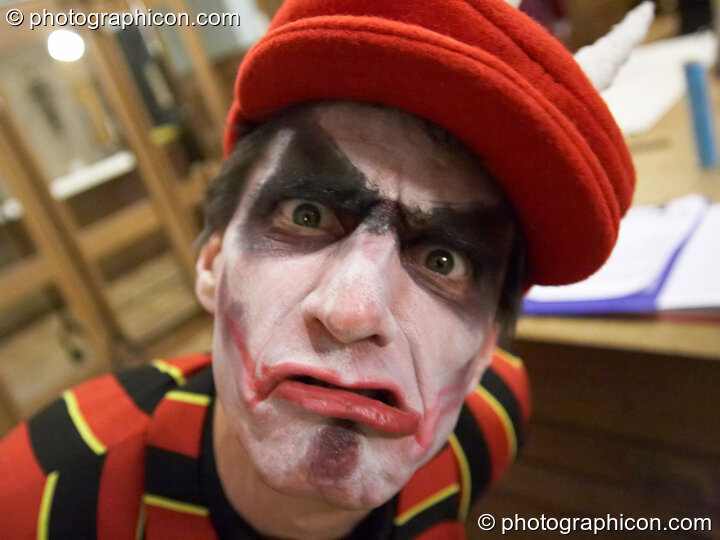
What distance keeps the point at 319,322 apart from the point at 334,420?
0.27ft

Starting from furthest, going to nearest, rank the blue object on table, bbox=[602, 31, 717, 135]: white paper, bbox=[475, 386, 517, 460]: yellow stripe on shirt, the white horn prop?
bbox=[602, 31, 717, 135]: white paper
the blue object on table
bbox=[475, 386, 517, 460]: yellow stripe on shirt
the white horn prop

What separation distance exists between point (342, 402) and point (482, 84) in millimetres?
280

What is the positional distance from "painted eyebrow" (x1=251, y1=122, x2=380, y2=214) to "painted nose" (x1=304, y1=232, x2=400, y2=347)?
0.04 m

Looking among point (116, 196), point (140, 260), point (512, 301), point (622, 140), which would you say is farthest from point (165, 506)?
point (140, 260)

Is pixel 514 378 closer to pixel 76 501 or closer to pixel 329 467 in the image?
pixel 329 467

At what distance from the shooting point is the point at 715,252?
85 cm

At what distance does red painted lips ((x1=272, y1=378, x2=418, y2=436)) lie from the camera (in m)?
0.45

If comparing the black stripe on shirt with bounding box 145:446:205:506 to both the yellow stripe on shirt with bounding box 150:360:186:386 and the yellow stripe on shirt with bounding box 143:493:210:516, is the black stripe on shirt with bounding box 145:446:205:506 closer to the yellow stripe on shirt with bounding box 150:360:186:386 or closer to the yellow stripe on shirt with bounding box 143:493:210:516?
the yellow stripe on shirt with bounding box 143:493:210:516

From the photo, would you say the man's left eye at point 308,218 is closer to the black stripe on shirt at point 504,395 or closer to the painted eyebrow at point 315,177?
the painted eyebrow at point 315,177

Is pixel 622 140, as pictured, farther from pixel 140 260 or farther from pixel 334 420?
pixel 140 260

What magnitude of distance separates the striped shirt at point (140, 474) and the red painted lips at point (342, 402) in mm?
241

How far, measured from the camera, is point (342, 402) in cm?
45

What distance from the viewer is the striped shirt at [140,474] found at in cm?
59

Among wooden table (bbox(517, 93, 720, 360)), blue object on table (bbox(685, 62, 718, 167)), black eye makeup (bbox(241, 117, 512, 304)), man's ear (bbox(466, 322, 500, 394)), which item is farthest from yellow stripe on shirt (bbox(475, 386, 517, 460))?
blue object on table (bbox(685, 62, 718, 167))
